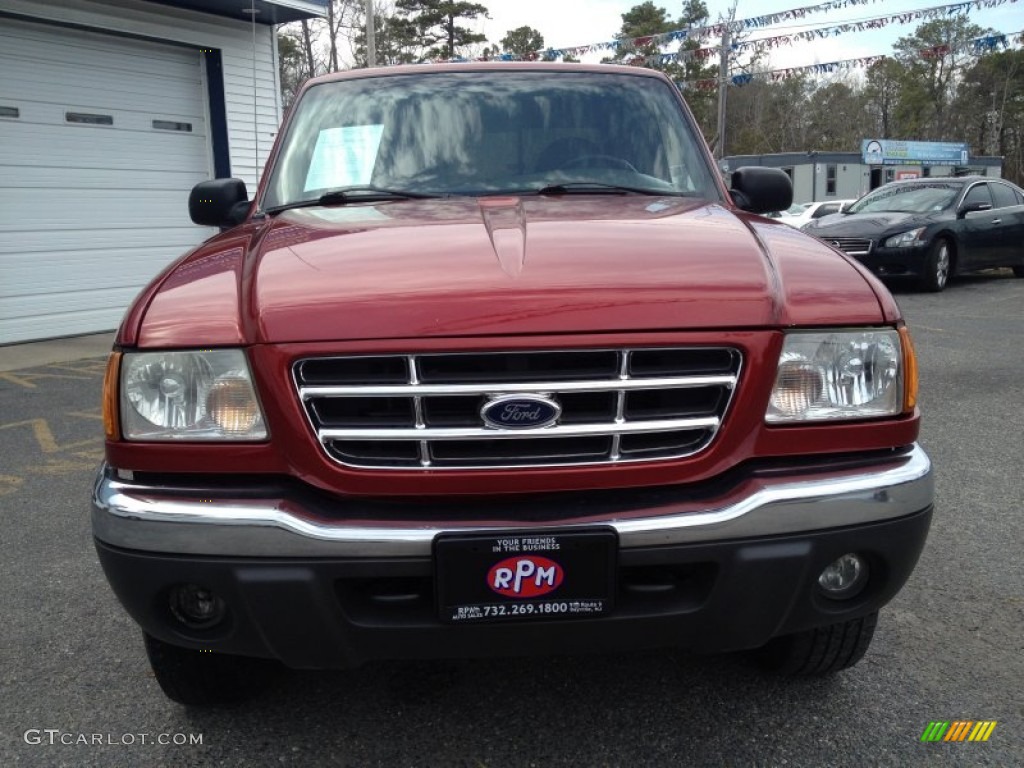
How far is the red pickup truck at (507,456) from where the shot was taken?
186 cm

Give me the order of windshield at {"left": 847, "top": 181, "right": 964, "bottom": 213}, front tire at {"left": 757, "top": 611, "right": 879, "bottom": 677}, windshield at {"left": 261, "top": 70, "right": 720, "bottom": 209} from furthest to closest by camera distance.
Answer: windshield at {"left": 847, "top": 181, "right": 964, "bottom": 213} → windshield at {"left": 261, "top": 70, "right": 720, "bottom": 209} → front tire at {"left": 757, "top": 611, "right": 879, "bottom": 677}

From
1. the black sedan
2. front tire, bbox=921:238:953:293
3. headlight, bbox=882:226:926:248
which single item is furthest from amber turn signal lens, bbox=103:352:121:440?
front tire, bbox=921:238:953:293

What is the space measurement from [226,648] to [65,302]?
9.30 metres

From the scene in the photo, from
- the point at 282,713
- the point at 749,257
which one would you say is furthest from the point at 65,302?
the point at 749,257

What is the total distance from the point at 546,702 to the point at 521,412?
3.25 feet

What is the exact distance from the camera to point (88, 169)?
10180 mm

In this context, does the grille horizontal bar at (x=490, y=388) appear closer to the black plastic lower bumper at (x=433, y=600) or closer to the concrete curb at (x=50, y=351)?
the black plastic lower bumper at (x=433, y=600)

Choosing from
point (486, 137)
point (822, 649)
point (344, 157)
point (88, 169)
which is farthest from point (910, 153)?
point (822, 649)

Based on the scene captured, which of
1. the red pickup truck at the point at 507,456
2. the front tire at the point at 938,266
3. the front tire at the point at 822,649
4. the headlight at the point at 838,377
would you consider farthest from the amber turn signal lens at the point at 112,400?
the front tire at the point at 938,266

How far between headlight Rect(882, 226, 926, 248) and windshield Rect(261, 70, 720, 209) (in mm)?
9339

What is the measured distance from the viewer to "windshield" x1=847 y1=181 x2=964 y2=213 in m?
12.5

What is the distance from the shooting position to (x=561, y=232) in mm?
2287

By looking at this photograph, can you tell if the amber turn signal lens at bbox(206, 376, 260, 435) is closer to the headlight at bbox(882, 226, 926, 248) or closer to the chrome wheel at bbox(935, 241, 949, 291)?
the headlight at bbox(882, 226, 926, 248)

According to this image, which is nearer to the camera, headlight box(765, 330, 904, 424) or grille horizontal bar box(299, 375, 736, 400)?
grille horizontal bar box(299, 375, 736, 400)
